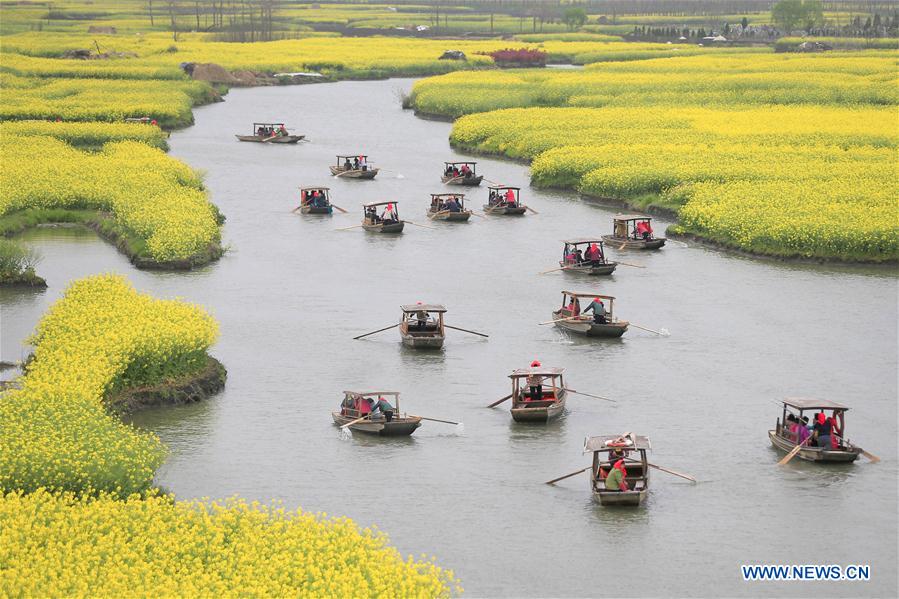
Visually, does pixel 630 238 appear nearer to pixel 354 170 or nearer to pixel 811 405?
pixel 354 170

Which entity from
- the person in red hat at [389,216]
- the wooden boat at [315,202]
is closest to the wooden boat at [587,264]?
the person in red hat at [389,216]

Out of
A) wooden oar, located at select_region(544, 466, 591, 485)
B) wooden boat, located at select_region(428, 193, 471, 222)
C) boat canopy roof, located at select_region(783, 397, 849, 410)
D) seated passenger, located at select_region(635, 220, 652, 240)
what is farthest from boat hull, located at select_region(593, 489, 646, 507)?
wooden boat, located at select_region(428, 193, 471, 222)

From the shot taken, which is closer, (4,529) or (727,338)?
(4,529)

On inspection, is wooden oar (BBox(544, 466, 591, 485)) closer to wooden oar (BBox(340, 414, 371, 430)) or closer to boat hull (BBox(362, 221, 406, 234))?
wooden oar (BBox(340, 414, 371, 430))

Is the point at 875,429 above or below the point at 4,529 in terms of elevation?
below

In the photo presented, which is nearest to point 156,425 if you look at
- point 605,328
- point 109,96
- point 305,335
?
point 305,335

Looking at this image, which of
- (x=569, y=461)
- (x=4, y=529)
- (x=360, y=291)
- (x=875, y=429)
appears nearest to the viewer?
(x=4, y=529)

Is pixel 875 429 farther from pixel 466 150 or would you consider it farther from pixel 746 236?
pixel 466 150

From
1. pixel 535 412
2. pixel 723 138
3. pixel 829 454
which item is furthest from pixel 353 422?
pixel 723 138
